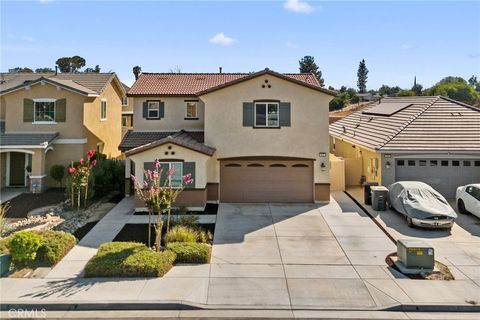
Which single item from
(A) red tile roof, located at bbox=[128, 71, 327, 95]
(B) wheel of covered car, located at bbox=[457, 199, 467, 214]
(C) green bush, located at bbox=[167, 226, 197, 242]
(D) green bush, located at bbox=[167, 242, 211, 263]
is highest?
(A) red tile roof, located at bbox=[128, 71, 327, 95]

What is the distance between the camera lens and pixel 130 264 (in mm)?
10609

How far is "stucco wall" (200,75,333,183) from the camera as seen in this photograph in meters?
19.2

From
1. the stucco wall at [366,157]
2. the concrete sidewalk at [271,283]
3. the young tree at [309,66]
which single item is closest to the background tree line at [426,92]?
the young tree at [309,66]

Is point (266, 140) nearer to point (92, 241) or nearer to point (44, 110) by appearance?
point (92, 241)

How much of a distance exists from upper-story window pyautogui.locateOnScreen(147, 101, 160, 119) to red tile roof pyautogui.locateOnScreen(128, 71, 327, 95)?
60 cm

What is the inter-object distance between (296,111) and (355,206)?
5.30 meters

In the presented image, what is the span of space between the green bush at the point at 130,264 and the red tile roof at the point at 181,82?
12.1 m

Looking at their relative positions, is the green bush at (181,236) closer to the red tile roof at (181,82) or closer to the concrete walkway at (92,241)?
the concrete walkway at (92,241)

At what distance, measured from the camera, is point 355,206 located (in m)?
18.6

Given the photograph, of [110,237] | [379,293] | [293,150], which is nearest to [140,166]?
[110,237]

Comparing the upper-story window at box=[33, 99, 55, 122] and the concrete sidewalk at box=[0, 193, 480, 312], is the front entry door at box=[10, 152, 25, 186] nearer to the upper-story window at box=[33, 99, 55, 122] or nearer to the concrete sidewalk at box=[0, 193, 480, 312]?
the upper-story window at box=[33, 99, 55, 122]

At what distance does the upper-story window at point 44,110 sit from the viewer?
22.9m
